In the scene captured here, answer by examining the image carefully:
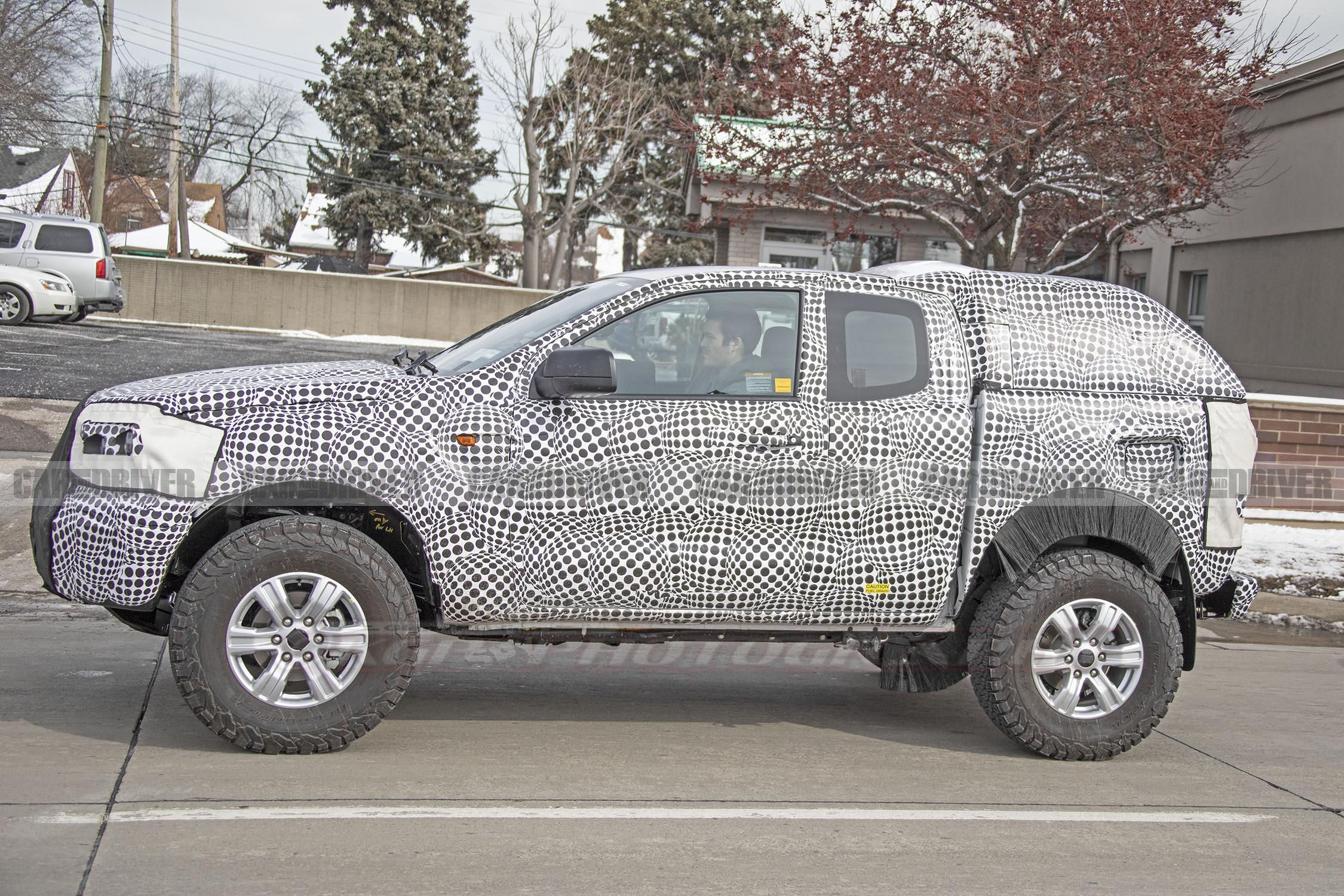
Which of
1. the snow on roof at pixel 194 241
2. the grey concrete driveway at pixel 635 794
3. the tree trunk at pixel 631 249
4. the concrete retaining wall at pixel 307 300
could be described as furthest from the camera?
the snow on roof at pixel 194 241

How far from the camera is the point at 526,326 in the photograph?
5.52m

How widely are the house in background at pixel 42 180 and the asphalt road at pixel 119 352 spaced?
24064mm

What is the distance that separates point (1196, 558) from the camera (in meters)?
5.62

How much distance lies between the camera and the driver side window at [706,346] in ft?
17.0

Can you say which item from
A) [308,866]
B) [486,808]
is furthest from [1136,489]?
[308,866]

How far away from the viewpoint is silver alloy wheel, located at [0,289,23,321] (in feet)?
Answer: 73.1

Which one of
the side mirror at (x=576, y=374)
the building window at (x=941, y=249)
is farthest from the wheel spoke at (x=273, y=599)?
the building window at (x=941, y=249)

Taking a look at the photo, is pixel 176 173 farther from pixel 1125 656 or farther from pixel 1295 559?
pixel 1125 656

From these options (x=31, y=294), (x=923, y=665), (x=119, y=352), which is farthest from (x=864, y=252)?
(x=923, y=665)

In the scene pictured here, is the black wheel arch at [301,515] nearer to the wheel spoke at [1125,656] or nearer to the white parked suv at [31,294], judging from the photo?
the wheel spoke at [1125,656]

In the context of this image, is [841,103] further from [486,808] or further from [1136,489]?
[486,808]

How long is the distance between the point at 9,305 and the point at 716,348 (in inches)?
827

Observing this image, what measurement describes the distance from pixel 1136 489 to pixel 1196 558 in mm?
487

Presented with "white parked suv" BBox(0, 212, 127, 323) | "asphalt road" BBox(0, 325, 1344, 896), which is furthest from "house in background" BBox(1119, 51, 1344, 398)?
"white parked suv" BBox(0, 212, 127, 323)
